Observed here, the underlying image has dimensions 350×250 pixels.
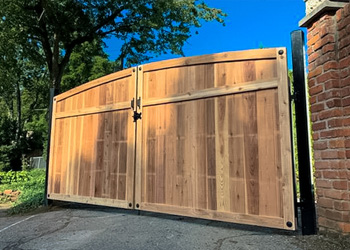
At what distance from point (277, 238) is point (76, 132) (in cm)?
337

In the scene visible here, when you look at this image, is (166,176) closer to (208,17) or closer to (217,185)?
(217,185)

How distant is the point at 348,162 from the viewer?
264 centimetres

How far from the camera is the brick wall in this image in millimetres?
2674

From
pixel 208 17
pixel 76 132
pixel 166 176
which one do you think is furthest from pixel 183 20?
pixel 166 176

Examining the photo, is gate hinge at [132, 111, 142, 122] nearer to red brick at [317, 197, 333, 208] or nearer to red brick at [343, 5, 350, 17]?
red brick at [317, 197, 333, 208]

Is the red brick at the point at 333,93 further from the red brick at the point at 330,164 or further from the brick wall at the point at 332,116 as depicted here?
the red brick at the point at 330,164

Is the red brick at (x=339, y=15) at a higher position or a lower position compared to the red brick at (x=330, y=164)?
higher

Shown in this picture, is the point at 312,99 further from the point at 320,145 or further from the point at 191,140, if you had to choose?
the point at 191,140

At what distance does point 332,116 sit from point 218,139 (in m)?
1.18

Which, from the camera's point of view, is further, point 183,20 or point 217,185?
point 183,20

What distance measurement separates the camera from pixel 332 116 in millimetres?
2777

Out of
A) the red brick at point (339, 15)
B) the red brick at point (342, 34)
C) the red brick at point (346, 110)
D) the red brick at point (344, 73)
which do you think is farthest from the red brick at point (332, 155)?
Answer: the red brick at point (339, 15)

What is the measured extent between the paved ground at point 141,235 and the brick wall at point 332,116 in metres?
0.30

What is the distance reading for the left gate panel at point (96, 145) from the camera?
13.4 feet
